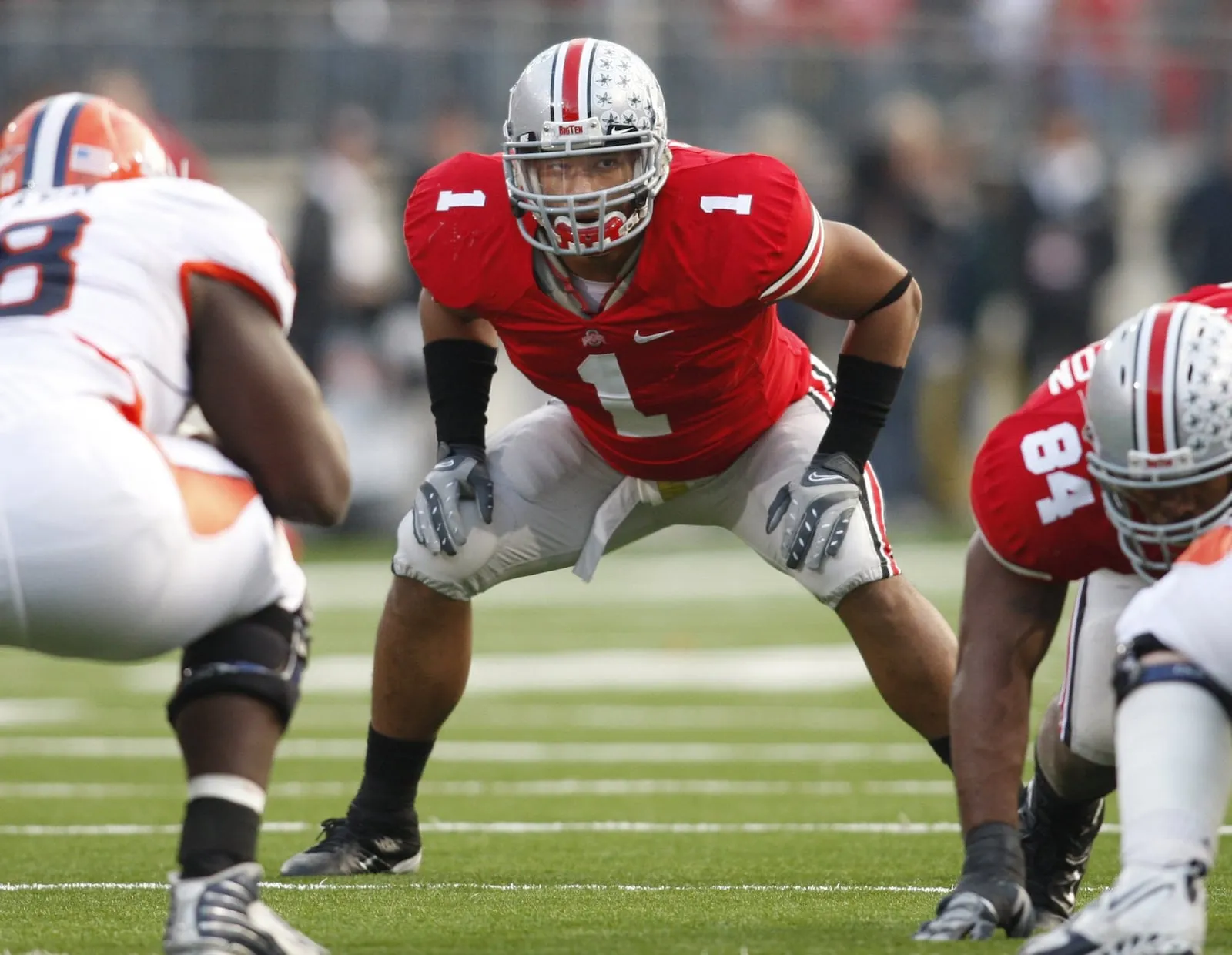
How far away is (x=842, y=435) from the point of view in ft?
13.8

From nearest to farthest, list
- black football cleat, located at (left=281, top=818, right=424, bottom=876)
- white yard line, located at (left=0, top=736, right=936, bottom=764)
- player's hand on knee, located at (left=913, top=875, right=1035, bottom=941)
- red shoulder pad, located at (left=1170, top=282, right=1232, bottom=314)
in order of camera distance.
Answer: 1. player's hand on knee, located at (left=913, top=875, right=1035, bottom=941)
2. red shoulder pad, located at (left=1170, top=282, right=1232, bottom=314)
3. black football cleat, located at (left=281, top=818, right=424, bottom=876)
4. white yard line, located at (left=0, top=736, right=936, bottom=764)

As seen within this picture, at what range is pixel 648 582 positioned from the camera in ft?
37.6

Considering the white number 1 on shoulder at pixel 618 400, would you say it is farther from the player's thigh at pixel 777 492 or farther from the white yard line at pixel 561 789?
the white yard line at pixel 561 789

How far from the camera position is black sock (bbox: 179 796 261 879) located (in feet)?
9.78

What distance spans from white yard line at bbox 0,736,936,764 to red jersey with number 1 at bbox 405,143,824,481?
1921 millimetres

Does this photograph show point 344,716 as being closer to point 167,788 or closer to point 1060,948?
point 167,788

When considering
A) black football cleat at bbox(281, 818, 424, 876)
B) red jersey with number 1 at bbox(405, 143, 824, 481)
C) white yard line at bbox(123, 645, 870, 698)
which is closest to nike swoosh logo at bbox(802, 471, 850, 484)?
red jersey with number 1 at bbox(405, 143, 824, 481)

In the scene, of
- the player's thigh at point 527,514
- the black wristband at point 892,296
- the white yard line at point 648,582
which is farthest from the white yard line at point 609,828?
the white yard line at point 648,582

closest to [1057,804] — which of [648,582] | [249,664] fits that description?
[249,664]

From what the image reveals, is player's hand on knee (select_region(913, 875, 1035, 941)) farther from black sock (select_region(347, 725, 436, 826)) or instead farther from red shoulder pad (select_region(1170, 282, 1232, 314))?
black sock (select_region(347, 725, 436, 826))

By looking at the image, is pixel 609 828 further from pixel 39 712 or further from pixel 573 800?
pixel 39 712

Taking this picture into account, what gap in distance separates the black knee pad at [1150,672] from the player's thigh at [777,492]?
1.15 meters

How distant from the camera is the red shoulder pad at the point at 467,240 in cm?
407

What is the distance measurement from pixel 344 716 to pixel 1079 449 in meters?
4.02
